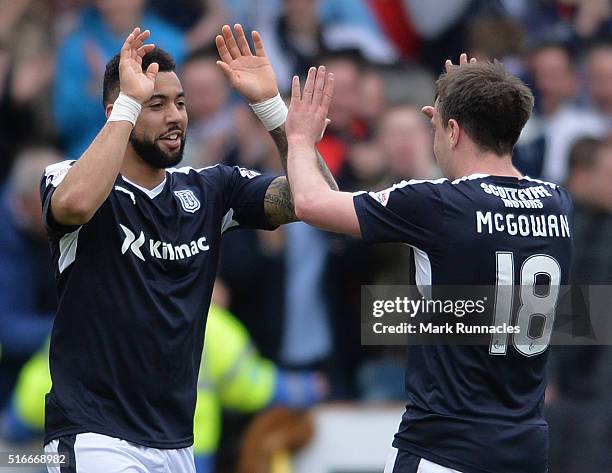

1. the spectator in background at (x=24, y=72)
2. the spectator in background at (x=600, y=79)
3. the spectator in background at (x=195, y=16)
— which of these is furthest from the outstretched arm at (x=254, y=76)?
the spectator in background at (x=600, y=79)

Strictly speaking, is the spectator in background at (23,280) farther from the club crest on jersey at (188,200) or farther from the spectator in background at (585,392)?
the spectator in background at (585,392)

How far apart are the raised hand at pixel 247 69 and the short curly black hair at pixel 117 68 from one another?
0.24m

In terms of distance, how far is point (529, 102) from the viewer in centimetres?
509

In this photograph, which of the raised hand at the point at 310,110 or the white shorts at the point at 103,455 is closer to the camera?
the white shorts at the point at 103,455

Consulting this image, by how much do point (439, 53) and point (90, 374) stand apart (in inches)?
235

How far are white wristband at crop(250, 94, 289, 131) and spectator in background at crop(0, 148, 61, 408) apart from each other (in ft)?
10.4

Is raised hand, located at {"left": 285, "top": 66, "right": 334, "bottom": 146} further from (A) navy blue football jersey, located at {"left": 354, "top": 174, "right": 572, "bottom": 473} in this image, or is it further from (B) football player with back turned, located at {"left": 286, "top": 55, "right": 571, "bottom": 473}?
(A) navy blue football jersey, located at {"left": 354, "top": 174, "right": 572, "bottom": 473}

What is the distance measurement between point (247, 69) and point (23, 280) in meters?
3.34

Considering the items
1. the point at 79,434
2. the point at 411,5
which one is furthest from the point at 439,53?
the point at 79,434

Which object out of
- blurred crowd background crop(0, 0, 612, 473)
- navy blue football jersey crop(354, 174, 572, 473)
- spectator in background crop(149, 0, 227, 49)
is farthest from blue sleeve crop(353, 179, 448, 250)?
spectator in background crop(149, 0, 227, 49)

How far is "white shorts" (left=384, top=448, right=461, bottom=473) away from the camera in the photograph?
500 centimetres

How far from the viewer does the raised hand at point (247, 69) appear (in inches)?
219

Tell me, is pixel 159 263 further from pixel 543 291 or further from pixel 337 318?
pixel 337 318

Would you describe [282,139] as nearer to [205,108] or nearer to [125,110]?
[125,110]
